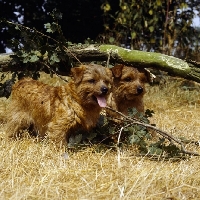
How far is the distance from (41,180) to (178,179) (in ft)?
3.88

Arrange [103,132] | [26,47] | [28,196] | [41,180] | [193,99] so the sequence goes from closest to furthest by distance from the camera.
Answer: [28,196] < [41,180] < [103,132] < [26,47] < [193,99]

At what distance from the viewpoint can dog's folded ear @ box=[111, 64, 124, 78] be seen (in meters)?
5.54

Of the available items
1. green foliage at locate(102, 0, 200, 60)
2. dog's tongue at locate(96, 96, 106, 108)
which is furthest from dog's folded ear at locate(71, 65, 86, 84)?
green foliage at locate(102, 0, 200, 60)

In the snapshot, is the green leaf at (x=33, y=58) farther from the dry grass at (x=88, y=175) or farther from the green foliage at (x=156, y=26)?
the green foliage at (x=156, y=26)

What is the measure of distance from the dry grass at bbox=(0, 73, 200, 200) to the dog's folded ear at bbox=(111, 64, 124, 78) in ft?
4.05

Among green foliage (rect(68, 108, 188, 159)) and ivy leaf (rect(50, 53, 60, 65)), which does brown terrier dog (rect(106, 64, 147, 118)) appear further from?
ivy leaf (rect(50, 53, 60, 65))

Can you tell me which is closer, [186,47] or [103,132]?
[103,132]

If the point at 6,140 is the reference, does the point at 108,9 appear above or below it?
above

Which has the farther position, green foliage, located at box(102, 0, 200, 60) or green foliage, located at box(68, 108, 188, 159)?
green foliage, located at box(102, 0, 200, 60)

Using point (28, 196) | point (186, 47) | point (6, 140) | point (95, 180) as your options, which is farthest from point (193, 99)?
point (28, 196)

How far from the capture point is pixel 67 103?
4773 mm

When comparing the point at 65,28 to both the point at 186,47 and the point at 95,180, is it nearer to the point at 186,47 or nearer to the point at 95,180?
the point at 186,47

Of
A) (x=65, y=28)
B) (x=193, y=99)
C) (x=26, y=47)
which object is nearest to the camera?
(x=26, y=47)

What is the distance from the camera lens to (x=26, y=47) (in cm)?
565
